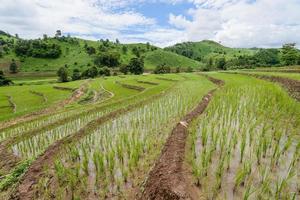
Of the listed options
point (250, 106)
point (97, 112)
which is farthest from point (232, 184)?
point (97, 112)

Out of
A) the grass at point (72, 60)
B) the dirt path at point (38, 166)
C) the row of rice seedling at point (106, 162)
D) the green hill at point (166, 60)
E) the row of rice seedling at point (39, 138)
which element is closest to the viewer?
the row of rice seedling at point (106, 162)

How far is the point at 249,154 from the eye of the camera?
624 centimetres

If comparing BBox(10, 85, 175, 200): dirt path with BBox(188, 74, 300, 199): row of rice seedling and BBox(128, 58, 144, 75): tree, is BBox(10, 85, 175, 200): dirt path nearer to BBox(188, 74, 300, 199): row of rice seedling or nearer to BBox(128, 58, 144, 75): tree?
BBox(188, 74, 300, 199): row of rice seedling

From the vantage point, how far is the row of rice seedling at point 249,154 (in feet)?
14.8

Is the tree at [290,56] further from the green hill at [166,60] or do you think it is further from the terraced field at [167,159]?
the green hill at [166,60]

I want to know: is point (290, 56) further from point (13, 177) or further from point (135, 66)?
point (13, 177)

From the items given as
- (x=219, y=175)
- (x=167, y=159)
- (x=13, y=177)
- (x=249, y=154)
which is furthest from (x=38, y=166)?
(x=249, y=154)

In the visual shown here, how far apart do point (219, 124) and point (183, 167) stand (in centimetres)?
437

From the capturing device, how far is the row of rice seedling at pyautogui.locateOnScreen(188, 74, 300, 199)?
4523 millimetres

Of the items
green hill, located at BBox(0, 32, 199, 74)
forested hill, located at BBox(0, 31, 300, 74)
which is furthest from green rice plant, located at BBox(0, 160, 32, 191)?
green hill, located at BBox(0, 32, 199, 74)

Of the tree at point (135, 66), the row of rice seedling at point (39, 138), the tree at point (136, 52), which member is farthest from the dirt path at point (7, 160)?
the tree at point (136, 52)

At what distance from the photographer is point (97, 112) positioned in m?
15.8

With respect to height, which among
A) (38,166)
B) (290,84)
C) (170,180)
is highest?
(290,84)

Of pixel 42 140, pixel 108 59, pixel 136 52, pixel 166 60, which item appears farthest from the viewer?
pixel 136 52
